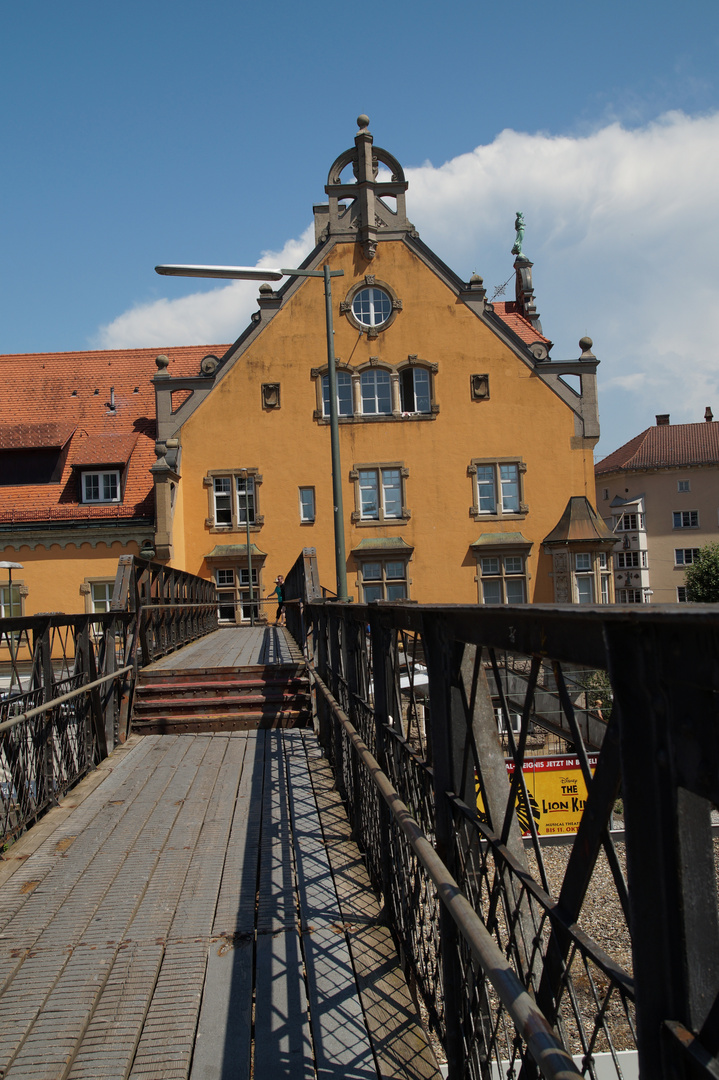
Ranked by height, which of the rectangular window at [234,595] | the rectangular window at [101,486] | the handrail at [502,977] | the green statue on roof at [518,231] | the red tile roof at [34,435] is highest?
the green statue on roof at [518,231]

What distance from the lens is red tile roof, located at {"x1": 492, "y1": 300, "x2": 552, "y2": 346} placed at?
36312 millimetres

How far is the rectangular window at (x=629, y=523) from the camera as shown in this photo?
62625 mm

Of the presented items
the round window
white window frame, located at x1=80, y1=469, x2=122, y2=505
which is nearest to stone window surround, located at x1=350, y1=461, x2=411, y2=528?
the round window

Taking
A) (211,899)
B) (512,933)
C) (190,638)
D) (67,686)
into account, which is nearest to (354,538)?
(190,638)

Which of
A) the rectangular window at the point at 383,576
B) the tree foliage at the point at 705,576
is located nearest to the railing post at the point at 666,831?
the rectangular window at the point at 383,576

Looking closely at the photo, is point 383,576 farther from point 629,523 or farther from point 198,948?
point 629,523

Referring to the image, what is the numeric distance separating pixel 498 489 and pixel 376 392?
6.07m

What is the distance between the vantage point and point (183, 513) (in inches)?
1244

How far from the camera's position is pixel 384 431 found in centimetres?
3225

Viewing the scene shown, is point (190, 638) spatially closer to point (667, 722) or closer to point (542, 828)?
point (542, 828)

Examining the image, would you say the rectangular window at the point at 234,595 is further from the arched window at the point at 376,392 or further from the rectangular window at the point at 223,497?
the arched window at the point at 376,392

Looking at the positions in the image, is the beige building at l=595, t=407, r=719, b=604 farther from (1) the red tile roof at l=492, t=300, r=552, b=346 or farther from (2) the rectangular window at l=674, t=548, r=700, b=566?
(1) the red tile roof at l=492, t=300, r=552, b=346

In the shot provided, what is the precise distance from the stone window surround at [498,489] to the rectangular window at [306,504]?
20.2ft

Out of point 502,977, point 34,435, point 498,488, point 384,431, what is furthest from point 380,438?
point 502,977
